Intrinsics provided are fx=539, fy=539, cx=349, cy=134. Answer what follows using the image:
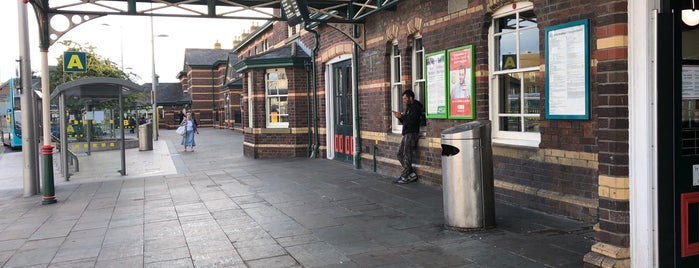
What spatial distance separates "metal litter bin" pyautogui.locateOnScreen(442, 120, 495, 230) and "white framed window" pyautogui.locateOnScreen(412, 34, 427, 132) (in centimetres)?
427

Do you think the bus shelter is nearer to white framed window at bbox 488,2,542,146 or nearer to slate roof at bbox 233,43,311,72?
slate roof at bbox 233,43,311,72

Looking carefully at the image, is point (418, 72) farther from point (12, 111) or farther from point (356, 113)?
point (12, 111)

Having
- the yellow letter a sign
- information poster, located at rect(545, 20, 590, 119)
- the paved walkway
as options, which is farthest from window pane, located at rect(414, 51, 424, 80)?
the yellow letter a sign

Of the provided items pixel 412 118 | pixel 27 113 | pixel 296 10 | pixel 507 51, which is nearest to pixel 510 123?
pixel 507 51

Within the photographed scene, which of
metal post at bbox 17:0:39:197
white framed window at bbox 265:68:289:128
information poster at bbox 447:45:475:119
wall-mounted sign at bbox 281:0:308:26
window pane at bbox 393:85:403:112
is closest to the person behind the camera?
information poster at bbox 447:45:475:119

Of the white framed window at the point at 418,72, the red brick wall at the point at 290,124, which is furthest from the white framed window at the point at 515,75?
the red brick wall at the point at 290,124

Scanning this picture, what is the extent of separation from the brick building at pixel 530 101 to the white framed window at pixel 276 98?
1.4 inches

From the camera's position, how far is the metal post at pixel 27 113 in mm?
9906

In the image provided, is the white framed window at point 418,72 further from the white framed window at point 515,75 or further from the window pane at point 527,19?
the window pane at point 527,19

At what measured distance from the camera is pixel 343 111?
46.3 feet

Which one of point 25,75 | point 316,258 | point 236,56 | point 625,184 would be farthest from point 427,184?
point 236,56

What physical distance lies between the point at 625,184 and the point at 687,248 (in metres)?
0.61

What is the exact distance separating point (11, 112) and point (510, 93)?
27.9 metres

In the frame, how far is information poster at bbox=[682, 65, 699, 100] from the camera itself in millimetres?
3826
